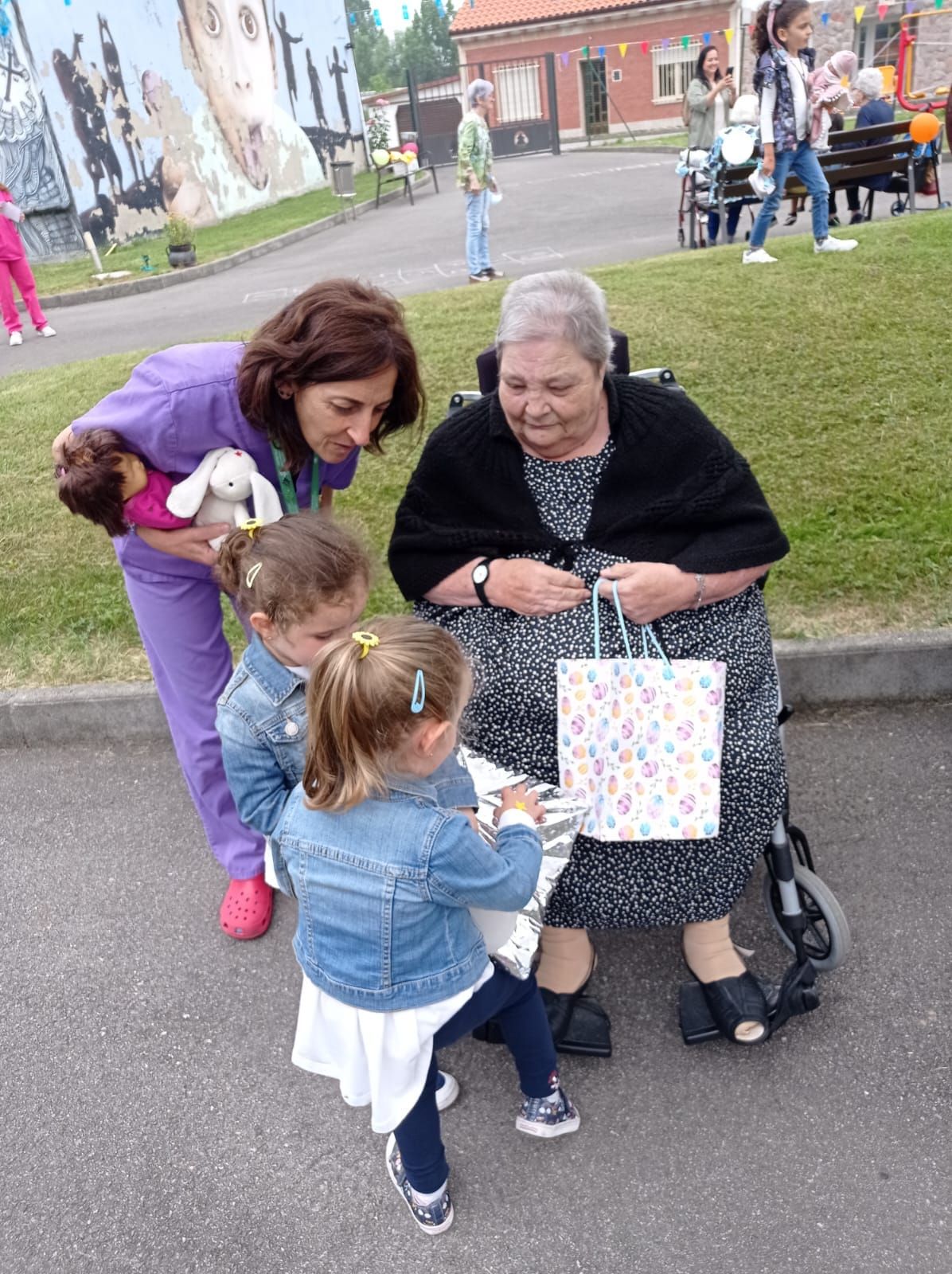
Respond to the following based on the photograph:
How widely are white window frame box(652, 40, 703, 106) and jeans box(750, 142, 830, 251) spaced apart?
32402 mm

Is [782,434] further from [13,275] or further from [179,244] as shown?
[179,244]

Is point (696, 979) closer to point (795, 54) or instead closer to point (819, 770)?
point (819, 770)

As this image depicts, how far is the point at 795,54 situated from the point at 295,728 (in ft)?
24.5

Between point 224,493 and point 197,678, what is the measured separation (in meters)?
0.63

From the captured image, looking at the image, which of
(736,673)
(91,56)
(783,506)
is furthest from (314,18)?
(736,673)

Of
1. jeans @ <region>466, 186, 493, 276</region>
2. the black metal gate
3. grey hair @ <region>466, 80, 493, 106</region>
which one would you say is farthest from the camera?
the black metal gate

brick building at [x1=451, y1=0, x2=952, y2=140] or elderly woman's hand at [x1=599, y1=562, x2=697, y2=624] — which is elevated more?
brick building at [x1=451, y1=0, x2=952, y2=140]

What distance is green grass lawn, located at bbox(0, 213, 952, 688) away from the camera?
12.5 feet

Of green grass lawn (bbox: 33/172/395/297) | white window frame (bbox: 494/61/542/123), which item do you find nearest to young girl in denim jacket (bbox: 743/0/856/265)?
green grass lawn (bbox: 33/172/395/297)

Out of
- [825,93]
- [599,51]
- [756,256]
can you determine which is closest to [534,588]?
[756,256]

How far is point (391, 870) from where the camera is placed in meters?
1.66

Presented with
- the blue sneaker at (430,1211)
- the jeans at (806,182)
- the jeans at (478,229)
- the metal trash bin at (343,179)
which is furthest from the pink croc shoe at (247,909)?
the metal trash bin at (343,179)

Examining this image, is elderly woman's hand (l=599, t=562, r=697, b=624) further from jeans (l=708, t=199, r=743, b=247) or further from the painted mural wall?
the painted mural wall

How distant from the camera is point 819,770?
3.19m
